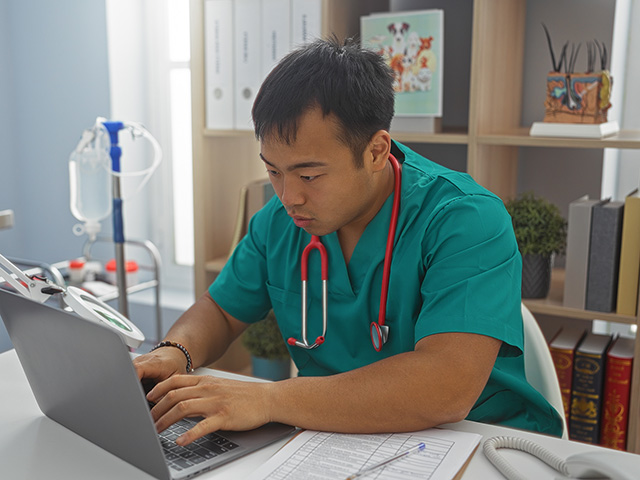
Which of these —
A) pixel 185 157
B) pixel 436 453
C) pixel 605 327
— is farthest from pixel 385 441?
pixel 185 157

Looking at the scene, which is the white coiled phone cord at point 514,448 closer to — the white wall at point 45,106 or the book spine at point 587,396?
the book spine at point 587,396

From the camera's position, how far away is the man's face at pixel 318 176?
1.09 metres

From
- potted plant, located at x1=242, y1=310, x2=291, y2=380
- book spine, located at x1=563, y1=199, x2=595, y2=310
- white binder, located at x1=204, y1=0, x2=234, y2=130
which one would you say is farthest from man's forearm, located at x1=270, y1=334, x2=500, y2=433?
white binder, located at x1=204, y1=0, x2=234, y2=130

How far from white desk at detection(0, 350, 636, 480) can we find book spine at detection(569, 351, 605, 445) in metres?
0.91

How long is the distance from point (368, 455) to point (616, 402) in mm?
1131

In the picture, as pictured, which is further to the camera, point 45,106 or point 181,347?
point 45,106

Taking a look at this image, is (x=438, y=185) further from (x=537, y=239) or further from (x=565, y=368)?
(x=565, y=368)

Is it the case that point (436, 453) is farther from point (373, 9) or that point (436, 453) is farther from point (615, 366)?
point (373, 9)

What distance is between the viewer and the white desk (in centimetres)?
89

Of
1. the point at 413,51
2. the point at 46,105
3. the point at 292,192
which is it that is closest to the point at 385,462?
the point at 292,192

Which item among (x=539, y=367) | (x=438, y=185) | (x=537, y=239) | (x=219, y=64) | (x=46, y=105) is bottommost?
(x=539, y=367)

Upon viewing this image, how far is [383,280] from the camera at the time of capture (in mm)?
1200

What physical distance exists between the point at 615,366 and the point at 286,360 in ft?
3.13

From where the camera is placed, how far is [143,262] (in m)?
3.03
